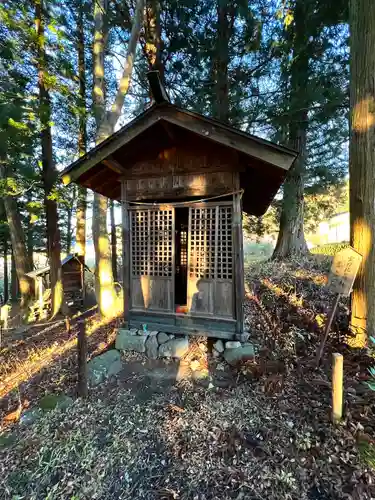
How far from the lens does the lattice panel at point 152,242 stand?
4.84 meters

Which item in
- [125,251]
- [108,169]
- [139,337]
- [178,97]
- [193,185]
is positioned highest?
[178,97]

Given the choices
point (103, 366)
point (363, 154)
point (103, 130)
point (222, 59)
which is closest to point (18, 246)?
point (103, 130)

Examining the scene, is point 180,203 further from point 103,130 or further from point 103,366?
point 103,130

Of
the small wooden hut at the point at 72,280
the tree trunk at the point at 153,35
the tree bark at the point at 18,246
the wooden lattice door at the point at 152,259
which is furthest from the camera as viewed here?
the small wooden hut at the point at 72,280

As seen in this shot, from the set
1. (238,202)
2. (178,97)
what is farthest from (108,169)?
(178,97)

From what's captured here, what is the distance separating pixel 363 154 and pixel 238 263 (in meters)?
2.55

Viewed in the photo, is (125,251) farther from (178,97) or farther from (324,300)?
(178,97)

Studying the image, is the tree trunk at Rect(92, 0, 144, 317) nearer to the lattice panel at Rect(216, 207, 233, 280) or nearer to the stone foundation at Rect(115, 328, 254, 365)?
the stone foundation at Rect(115, 328, 254, 365)

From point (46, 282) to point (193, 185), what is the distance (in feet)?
29.3

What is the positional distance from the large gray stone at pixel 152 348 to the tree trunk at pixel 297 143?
7.54 metres

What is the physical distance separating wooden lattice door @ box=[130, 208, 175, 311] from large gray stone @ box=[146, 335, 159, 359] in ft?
1.94

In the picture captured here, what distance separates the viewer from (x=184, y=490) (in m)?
2.25

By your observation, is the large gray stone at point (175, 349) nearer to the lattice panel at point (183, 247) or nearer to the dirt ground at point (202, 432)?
the dirt ground at point (202, 432)

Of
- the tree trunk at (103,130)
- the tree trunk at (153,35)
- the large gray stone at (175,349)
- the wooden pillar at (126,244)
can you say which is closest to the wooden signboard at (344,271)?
the large gray stone at (175,349)
